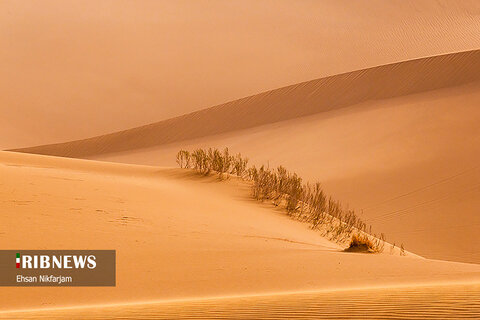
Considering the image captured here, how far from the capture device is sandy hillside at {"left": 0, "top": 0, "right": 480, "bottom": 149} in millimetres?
33531

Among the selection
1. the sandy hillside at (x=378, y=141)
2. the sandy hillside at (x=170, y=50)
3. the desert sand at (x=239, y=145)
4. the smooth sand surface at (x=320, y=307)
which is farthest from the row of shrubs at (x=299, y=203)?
the sandy hillside at (x=170, y=50)

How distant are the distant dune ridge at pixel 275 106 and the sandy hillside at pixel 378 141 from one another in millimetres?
46

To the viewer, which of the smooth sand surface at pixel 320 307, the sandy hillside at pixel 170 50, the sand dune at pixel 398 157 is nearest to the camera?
the smooth sand surface at pixel 320 307

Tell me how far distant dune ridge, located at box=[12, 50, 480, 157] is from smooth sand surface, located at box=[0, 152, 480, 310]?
1938cm

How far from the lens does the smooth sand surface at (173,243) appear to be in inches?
268

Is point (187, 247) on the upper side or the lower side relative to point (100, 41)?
lower

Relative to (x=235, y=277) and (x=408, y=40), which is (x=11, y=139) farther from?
(x=235, y=277)

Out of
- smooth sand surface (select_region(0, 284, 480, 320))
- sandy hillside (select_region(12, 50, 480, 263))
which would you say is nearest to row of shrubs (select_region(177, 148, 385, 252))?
sandy hillside (select_region(12, 50, 480, 263))

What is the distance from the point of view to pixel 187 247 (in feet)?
28.3

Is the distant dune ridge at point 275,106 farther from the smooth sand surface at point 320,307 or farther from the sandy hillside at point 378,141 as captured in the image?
the smooth sand surface at point 320,307

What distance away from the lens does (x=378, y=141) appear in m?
24.4

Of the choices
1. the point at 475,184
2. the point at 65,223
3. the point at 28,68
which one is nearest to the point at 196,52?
the point at 28,68

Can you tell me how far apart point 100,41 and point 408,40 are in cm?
1602

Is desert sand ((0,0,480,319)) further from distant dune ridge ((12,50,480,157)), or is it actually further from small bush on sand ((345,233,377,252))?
small bush on sand ((345,233,377,252))
